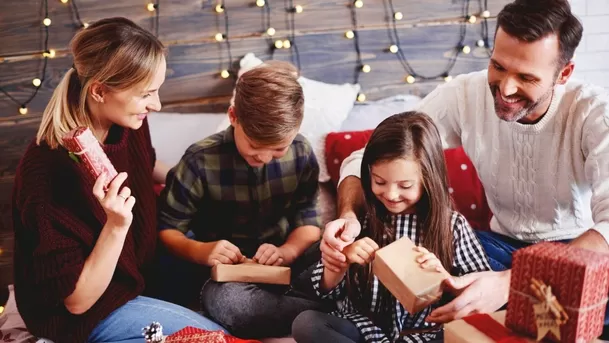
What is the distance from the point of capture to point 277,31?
237cm

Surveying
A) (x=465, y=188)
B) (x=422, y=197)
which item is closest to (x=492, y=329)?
(x=422, y=197)

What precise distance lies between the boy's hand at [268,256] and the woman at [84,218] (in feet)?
0.72

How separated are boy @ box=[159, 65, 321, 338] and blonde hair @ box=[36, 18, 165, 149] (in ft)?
0.92

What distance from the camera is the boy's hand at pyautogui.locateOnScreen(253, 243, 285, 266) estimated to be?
1.71 metres

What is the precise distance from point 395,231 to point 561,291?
613 millimetres

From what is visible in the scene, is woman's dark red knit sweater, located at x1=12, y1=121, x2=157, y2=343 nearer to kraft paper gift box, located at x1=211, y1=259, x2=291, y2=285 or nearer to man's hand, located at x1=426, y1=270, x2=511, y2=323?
kraft paper gift box, located at x1=211, y1=259, x2=291, y2=285

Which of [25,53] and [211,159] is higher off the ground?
[25,53]

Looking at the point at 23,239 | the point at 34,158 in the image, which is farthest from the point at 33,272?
the point at 34,158

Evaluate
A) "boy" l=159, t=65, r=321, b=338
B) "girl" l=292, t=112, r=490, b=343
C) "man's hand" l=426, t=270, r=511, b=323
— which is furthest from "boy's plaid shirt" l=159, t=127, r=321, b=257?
"man's hand" l=426, t=270, r=511, b=323

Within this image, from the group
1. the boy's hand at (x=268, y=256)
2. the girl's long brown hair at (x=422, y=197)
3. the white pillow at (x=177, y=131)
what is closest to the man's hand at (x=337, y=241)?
the girl's long brown hair at (x=422, y=197)

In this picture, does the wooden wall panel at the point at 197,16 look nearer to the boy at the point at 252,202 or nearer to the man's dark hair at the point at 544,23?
the boy at the point at 252,202

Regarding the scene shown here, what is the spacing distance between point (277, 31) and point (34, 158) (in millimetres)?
1104

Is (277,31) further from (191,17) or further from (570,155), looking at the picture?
(570,155)

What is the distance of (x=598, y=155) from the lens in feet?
5.05
